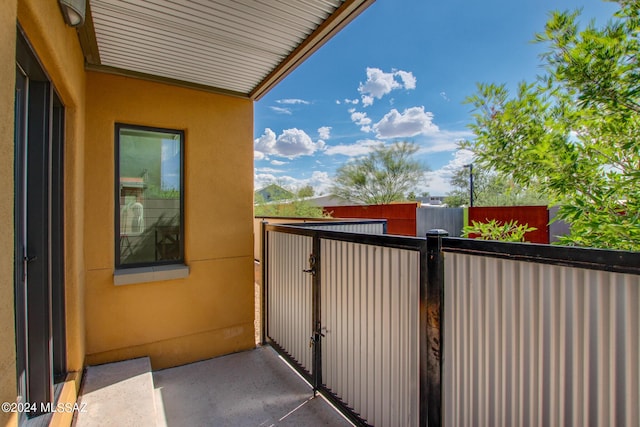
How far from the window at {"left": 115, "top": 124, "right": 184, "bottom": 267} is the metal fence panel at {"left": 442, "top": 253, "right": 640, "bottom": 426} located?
2.77 meters

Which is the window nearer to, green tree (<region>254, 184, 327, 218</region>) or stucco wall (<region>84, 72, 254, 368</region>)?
stucco wall (<region>84, 72, 254, 368</region>)

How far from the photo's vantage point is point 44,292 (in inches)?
74.2

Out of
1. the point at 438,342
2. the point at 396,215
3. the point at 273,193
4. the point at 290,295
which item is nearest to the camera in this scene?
the point at 438,342

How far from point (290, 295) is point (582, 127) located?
261cm

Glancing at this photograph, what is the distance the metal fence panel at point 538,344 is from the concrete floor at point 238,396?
49.7 inches

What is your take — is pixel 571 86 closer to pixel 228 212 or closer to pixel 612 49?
pixel 612 49

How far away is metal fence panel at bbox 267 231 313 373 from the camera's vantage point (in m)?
2.78

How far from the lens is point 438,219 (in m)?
10.7

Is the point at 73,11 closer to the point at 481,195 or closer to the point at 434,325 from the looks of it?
the point at 434,325

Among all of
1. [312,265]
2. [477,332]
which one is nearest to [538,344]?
[477,332]

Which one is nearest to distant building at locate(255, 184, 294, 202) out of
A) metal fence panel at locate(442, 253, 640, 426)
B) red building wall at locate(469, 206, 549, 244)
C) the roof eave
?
red building wall at locate(469, 206, 549, 244)

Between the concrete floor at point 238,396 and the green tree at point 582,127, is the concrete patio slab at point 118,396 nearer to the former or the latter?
the concrete floor at point 238,396

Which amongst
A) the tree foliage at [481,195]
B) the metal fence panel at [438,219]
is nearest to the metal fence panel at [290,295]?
the tree foliage at [481,195]

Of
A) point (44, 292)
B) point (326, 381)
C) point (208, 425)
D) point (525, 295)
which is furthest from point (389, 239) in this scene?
point (44, 292)
